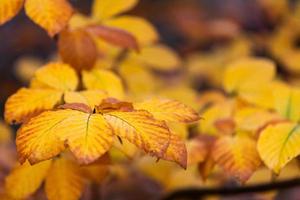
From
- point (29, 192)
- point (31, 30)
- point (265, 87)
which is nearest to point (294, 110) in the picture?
point (265, 87)

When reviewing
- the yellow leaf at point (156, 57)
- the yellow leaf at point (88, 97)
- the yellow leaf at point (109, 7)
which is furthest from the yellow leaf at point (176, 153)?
the yellow leaf at point (156, 57)

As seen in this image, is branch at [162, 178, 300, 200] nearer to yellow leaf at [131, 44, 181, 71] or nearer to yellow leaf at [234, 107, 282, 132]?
yellow leaf at [234, 107, 282, 132]

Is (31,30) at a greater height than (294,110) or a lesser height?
lesser

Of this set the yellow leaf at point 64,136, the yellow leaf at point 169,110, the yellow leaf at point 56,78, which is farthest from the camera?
the yellow leaf at point 56,78

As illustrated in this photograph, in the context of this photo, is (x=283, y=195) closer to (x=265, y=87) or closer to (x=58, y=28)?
(x=265, y=87)

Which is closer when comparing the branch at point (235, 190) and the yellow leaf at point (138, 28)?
the branch at point (235, 190)

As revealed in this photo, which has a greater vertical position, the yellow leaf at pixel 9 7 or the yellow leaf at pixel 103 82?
the yellow leaf at pixel 9 7

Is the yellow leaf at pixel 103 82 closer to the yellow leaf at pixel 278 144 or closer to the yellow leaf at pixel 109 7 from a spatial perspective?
the yellow leaf at pixel 109 7
